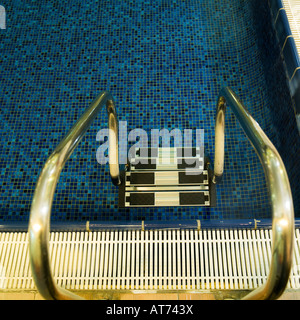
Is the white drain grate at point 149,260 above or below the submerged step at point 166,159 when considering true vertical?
below

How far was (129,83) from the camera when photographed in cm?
445

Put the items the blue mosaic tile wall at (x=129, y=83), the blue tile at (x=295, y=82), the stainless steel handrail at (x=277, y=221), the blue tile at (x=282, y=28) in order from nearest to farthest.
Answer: the stainless steel handrail at (x=277, y=221) < the blue tile at (x=295, y=82) < the blue tile at (x=282, y=28) < the blue mosaic tile wall at (x=129, y=83)

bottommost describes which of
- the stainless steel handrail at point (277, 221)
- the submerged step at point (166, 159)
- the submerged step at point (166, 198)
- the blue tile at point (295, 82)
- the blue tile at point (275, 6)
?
the stainless steel handrail at point (277, 221)

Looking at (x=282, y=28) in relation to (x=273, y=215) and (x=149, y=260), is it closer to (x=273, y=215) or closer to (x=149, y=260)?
(x=149, y=260)

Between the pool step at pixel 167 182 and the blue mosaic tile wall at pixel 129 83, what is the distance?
0.46 feet

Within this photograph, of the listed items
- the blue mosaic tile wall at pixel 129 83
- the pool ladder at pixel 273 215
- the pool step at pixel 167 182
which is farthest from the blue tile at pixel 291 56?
the pool ladder at pixel 273 215

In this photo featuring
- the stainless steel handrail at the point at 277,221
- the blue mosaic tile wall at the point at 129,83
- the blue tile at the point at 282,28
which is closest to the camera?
the stainless steel handrail at the point at 277,221

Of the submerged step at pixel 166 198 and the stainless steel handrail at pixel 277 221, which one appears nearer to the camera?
the stainless steel handrail at pixel 277 221

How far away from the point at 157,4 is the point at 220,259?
426 centimetres

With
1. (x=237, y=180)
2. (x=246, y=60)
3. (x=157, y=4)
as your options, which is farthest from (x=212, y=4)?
(x=237, y=180)

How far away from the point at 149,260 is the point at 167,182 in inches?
53.3

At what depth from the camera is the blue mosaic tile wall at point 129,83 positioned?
12.1 ft

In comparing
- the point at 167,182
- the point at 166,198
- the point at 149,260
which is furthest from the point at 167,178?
the point at 149,260

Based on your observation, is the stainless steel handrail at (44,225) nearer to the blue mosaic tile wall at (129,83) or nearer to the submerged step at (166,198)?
the submerged step at (166,198)
